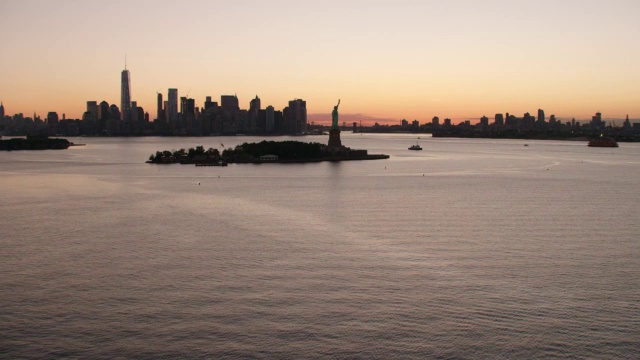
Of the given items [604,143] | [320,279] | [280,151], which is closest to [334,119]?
[280,151]

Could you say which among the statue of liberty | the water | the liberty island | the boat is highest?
the statue of liberty

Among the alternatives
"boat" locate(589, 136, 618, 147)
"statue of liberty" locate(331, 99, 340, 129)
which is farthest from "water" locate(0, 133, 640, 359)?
"boat" locate(589, 136, 618, 147)

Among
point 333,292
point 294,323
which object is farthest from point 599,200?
point 294,323

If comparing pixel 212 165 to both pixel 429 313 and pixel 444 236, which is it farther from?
pixel 429 313

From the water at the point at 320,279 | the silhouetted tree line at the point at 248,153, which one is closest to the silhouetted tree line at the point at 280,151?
the silhouetted tree line at the point at 248,153

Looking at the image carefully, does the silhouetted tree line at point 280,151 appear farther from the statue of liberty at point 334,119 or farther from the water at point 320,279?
the water at point 320,279

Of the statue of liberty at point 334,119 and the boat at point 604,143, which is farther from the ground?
the statue of liberty at point 334,119

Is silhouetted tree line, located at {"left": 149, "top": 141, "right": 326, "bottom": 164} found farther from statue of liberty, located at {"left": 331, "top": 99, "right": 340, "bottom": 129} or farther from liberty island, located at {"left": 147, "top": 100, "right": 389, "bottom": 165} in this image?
statue of liberty, located at {"left": 331, "top": 99, "right": 340, "bottom": 129}

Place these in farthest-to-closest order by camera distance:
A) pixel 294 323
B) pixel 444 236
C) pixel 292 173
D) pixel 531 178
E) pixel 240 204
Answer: pixel 292 173, pixel 531 178, pixel 240 204, pixel 444 236, pixel 294 323
